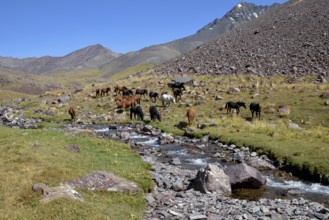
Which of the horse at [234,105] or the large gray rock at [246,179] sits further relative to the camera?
the horse at [234,105]

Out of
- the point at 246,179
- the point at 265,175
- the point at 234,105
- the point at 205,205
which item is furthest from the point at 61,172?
the point at 234,105

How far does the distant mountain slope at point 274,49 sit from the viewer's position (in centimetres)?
6875

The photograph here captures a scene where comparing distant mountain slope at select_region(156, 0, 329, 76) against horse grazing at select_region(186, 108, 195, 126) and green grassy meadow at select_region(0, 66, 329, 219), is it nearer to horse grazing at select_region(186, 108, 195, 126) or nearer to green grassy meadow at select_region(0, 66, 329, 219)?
green grassy meadow at select_region(0, 66, 329, 219)

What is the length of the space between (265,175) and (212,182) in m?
5.12

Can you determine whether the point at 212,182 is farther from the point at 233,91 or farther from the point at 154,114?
the point at 233,91

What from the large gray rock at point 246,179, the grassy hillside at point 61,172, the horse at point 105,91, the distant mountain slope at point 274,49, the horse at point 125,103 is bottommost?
the large gray rock at point 246,179

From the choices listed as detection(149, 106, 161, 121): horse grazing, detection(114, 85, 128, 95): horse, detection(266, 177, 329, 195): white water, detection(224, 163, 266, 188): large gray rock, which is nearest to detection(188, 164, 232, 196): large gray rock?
detection(224, 163, 266, 188): large gray rock

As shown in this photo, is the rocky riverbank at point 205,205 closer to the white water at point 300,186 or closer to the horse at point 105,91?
the white water at point 300,186

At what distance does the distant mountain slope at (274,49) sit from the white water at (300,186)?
46.4 meters

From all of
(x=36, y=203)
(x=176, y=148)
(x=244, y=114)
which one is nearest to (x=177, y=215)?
(x=36, y=203)

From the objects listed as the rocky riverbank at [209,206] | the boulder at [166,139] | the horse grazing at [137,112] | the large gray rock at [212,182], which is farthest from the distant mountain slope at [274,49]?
the rocky riverbank at [209,206]

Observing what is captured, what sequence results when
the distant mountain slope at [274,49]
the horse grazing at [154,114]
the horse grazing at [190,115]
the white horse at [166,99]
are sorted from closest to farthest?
the horse grazing at [190,115] < the horse grazing at [154,114] < the white horse at [166,99] < the distant mountain slope at [274,49]

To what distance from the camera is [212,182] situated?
18.4m

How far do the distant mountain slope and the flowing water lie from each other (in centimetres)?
4108
